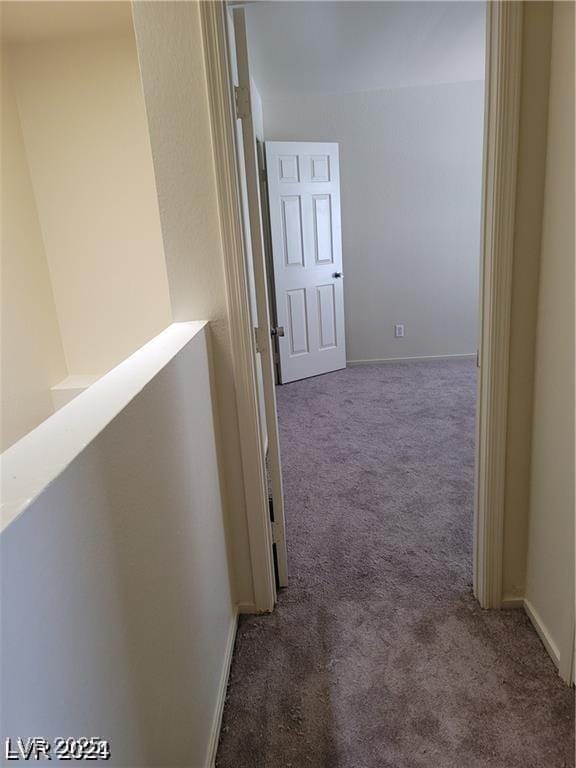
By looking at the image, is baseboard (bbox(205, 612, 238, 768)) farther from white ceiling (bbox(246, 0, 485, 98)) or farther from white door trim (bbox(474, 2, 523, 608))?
white ceiling (bbox(246, 0, 485, 98))

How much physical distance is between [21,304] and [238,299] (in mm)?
1809

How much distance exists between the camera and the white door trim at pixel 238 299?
1.43 m

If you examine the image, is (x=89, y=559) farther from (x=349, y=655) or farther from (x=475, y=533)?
(x=475, y=533)

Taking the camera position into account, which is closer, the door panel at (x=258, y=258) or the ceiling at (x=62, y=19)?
the door panel at (x=258, y=258)

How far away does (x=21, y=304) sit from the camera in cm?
282

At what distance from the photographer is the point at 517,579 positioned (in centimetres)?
182

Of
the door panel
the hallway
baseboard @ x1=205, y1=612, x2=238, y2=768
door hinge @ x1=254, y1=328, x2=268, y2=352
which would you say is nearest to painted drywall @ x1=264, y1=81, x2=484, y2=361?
the hallway

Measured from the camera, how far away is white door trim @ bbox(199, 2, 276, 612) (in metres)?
1.43

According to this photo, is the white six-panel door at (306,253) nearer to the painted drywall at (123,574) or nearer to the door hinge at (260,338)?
the door hinge at (260,338)

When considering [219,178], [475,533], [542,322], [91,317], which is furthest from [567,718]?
[91,317]

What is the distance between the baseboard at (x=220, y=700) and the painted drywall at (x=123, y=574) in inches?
0.5

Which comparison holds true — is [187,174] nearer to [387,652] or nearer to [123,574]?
[123,574]

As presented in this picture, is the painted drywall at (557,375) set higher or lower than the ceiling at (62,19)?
lower

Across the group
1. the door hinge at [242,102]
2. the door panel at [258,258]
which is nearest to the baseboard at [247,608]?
the door panel at [258,258]
